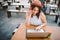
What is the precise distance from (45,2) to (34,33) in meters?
6.28

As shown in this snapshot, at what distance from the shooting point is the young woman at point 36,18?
2.54 m

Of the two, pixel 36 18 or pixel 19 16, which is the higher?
pixel 36 18

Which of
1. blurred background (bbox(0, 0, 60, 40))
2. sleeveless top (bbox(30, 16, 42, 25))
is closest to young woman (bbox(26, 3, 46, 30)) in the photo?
sleeveless top (bbox(30, 16, 42, 25))

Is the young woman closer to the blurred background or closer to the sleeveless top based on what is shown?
the sleeveless top

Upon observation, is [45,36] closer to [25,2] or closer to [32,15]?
[32,15]

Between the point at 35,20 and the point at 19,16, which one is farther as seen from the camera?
the point at 19,16

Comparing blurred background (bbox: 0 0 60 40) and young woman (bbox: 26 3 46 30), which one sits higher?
young woman (bbox: 26 3 46 30)

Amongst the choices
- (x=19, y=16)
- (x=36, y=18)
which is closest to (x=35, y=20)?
(x=36, y=18)

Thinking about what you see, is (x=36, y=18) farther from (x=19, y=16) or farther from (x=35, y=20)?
(x=19, y=16)

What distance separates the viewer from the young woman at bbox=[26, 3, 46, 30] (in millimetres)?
2539

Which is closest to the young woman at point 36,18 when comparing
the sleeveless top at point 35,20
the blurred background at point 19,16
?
the sleeveless top at point 35,20

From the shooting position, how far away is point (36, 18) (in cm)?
270

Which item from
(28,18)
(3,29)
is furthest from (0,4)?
(28,18)

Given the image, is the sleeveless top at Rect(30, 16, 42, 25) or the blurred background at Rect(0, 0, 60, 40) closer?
the sleeveless top at Rect(30, 16, 42, 25)
